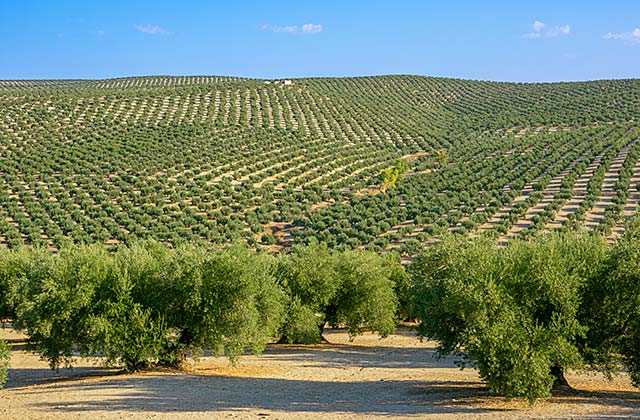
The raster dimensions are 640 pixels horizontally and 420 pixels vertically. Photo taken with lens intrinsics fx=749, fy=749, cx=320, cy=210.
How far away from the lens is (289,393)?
23.1 m

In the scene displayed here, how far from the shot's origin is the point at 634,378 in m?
20.6

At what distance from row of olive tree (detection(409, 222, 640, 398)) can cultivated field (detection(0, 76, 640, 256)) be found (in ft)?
103

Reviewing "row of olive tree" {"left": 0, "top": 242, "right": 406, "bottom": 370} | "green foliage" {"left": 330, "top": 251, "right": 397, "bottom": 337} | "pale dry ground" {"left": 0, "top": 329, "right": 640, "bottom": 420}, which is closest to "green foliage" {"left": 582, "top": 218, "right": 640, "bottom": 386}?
"pale dry ground" {"left": 0, "top": 329, "right": 640, "bottom": 420}

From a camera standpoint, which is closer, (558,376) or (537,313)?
(537,313)

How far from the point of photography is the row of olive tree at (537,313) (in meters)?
19.4

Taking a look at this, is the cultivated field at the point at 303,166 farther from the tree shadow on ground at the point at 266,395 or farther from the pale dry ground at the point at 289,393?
the tree shadow on ground at the point at 266,395

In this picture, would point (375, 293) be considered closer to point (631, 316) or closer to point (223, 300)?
point (223, 300)

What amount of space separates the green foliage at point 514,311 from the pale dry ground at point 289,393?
112 cm

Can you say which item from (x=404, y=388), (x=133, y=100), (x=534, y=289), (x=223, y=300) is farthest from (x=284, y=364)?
(x=133, y=100)

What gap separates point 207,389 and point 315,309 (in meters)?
13.4

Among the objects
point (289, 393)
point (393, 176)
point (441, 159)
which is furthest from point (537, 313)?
point (441, 159)

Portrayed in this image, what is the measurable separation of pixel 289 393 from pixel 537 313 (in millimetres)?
7839

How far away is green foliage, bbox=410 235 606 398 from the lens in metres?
19.3

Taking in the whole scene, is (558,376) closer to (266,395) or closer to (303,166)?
(266,395)
